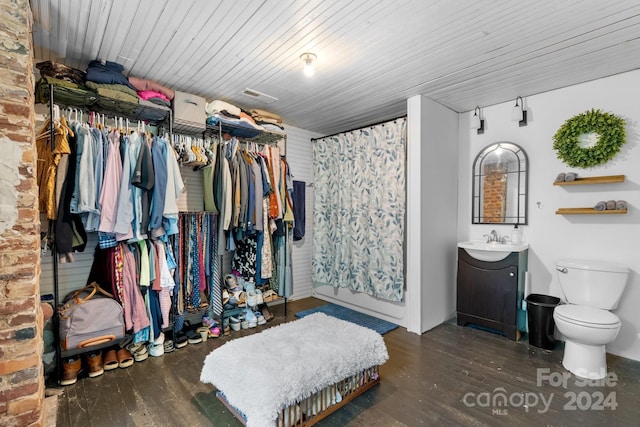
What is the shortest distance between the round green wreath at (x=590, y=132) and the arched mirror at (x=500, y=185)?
356 mm

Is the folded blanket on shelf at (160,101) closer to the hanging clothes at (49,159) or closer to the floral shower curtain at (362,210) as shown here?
the hanging clothes at (49,159)

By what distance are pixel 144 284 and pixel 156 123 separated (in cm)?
155

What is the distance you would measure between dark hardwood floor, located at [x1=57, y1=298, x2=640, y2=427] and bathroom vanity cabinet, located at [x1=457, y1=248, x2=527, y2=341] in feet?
1.08

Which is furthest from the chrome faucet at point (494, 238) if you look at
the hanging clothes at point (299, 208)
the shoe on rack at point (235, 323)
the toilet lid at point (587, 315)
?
the shoe on rack at point (235, 323)

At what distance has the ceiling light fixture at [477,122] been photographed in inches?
130

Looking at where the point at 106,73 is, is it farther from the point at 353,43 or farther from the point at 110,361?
the point at 110,361

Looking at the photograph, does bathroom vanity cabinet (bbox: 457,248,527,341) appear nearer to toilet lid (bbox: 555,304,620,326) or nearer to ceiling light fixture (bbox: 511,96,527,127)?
toilet lid (bbox: 555,304,620,326)

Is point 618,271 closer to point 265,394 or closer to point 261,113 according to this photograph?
point 265,394

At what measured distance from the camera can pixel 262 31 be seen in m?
1.98

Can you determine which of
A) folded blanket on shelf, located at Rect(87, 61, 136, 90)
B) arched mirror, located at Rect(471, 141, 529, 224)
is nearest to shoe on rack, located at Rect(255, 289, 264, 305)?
folded blanket on shelf, located at Rect(87, 61, 136, 90)

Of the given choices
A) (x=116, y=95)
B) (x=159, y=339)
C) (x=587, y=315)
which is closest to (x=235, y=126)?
(x=116, y=95)

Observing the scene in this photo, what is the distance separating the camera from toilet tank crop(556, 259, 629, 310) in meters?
2.41

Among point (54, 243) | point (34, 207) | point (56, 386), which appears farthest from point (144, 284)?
point (34, 207)

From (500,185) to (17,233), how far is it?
12.8 ft
